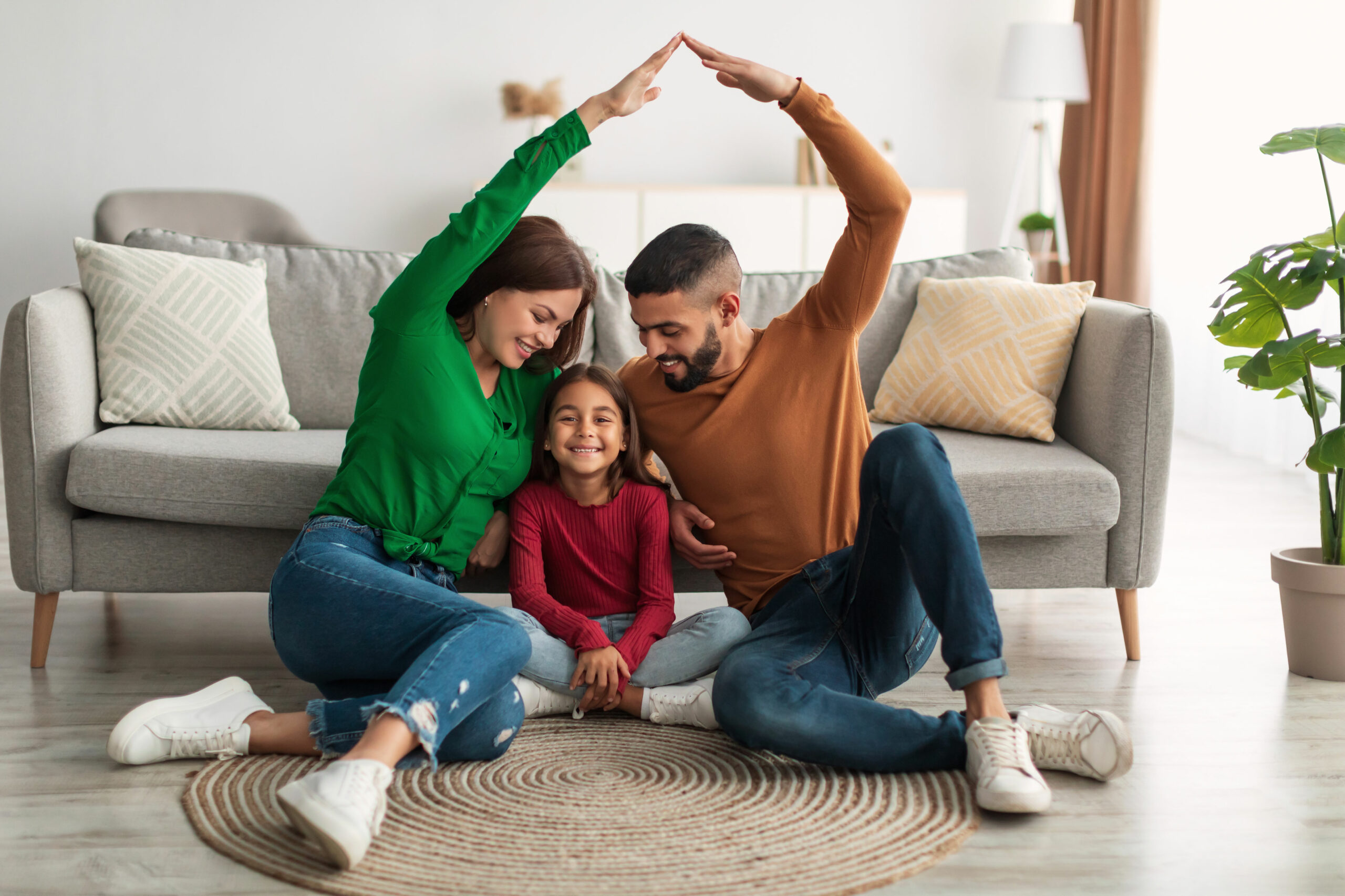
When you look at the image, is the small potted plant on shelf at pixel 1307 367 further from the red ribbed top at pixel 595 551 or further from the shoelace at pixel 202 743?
the shoelace at pixel 202 743

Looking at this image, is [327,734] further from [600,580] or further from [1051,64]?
[1051,64]

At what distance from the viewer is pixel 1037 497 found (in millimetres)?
2033

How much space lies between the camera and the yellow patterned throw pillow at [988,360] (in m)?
2.28

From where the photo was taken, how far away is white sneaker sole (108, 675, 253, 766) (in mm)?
1540

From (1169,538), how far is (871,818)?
79.5 inches

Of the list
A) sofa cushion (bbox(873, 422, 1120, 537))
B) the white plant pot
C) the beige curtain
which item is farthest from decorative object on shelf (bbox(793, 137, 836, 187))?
the white plant pot

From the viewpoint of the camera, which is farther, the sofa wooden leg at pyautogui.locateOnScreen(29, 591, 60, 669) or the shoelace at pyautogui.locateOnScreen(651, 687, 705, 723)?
the sofa wooden leg at pyautogui.locateOnScreen(29, 591, 60, 669)

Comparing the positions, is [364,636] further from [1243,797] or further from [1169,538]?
[1169,538]

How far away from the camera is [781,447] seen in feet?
5.51

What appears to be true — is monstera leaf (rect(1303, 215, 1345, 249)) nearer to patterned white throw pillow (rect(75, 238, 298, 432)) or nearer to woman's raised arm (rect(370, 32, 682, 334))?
woman's raised arm (rect(370, 32, 682, 334))

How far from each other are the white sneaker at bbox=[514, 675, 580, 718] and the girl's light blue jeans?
0.4 inches

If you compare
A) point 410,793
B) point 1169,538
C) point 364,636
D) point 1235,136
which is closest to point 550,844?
point 410,793

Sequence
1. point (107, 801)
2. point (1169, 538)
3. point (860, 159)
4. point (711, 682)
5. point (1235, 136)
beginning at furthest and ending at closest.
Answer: point (1235, 136) < point (1169, 538) < point (711, 682) < point (860, 159) < point (107, 801)

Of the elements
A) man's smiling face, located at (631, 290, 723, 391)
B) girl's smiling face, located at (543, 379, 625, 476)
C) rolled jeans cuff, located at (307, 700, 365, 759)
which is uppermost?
man's smiling face, located at (631, 290, 723, 391)
